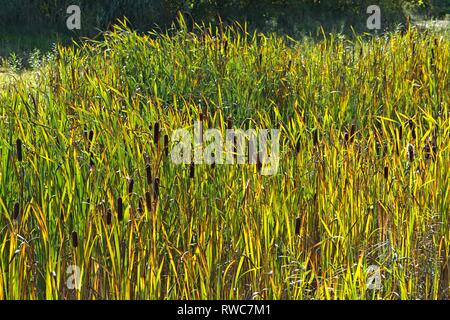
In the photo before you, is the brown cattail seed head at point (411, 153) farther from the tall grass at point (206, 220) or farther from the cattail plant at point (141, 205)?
the cattail plant at point (141, 205)

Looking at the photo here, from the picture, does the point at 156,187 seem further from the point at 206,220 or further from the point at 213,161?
the point at 213,161

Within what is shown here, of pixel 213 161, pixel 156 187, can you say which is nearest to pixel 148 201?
pixel 156 187

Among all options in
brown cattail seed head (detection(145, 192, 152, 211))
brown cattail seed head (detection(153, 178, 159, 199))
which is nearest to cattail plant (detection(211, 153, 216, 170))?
brown cattail seed head (detection(153, 178, 159, 199))

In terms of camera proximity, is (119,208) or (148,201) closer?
(119,208)

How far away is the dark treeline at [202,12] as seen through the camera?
11250 millimetres

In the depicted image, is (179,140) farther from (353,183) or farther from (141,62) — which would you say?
(141,62)

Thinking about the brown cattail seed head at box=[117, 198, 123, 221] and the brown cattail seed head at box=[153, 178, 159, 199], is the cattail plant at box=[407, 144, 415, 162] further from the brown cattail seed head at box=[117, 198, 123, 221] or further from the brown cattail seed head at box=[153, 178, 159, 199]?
the brown cattail seed head at box=[117, 198, 123, 221]

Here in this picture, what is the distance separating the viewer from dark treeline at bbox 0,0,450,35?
1125 cm

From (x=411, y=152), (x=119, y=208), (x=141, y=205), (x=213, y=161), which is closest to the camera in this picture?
(x=119, y=208)

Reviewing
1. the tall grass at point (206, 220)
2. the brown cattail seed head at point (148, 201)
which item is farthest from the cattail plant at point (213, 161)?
the brown cattail seed head at point (148, 201)

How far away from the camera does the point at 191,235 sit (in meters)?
2.95

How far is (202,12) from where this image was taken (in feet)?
40.6

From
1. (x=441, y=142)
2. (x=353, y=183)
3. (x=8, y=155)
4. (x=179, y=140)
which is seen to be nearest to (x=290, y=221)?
(x=353, y=183)

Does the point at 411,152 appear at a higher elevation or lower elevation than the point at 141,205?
higher
